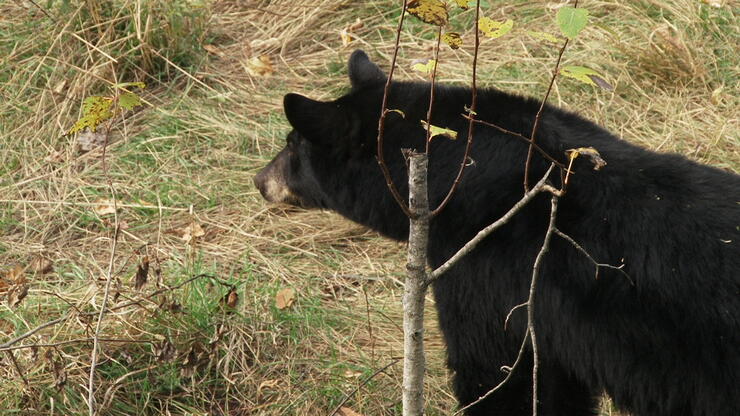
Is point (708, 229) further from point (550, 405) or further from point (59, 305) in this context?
point (59, 305)

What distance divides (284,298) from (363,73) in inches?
47.9

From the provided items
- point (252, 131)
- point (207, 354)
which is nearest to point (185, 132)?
point (252, 131)

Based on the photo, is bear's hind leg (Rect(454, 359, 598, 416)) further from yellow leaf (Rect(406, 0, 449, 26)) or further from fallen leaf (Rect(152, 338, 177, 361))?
yellow leaf (Rect(406, 0, 449, 26))

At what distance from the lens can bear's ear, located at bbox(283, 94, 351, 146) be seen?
4.11m

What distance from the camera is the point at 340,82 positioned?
6.88m

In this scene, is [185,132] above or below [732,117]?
below

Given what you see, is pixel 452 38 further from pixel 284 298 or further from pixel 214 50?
pixel 214 50

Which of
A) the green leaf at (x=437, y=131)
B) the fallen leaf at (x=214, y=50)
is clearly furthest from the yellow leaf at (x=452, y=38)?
the fallen leaf at (x=214, y=50)

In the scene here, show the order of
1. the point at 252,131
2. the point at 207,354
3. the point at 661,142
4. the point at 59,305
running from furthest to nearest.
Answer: the point at 252,131
the point at 661,142
the point at 59,305
the point at 207,354

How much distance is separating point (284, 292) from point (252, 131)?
193cm

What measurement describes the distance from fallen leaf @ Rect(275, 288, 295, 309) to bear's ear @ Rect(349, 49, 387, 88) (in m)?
1.13

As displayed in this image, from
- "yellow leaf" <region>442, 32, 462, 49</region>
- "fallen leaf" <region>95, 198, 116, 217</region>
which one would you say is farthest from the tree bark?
"fallen leaf" <region>95, 198, 116, 217</region>

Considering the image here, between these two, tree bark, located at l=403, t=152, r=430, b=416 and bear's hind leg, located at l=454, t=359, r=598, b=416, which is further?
bear's hind leg, located at l=454, t=359, r=598, b=416

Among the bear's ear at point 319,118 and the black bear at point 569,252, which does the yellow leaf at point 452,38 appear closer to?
the black bear at point 569,252
